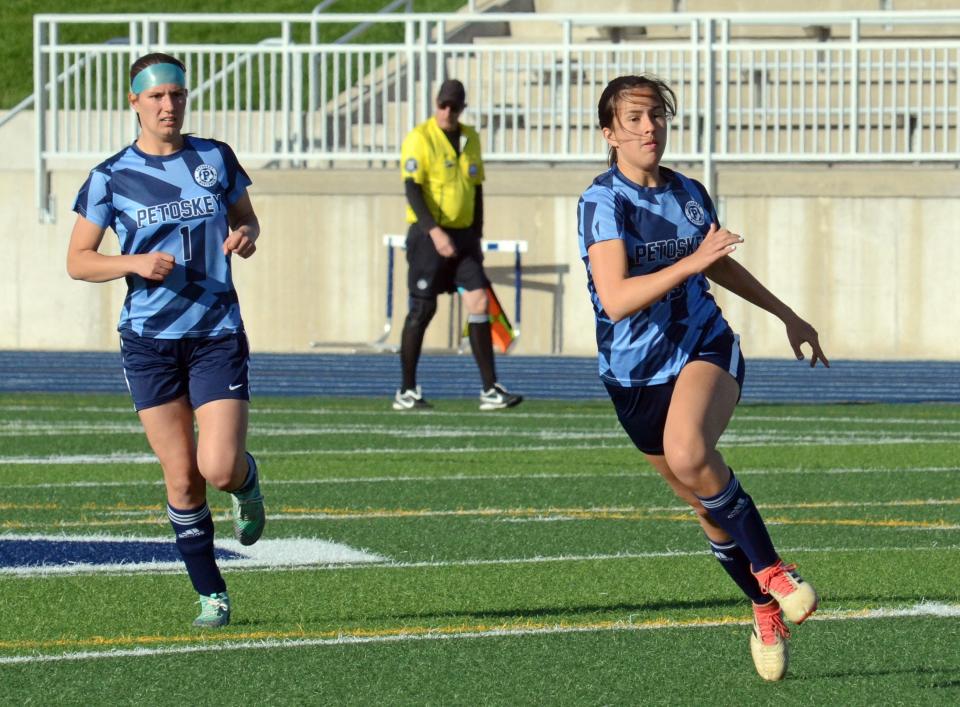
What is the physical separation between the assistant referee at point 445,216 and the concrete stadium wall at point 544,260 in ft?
20.5

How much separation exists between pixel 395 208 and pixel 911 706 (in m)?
15.7

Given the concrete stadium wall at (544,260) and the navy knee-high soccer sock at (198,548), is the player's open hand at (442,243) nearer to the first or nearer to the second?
the concrete stadium wall at (544,260)

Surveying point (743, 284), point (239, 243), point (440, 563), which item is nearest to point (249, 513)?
point (239, 243)

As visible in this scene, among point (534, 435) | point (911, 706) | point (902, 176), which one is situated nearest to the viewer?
point (911, 706)

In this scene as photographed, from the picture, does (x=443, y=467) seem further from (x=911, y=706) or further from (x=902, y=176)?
(x=902, y=176)

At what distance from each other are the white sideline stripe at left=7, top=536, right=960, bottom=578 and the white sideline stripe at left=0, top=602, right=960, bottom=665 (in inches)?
49.9

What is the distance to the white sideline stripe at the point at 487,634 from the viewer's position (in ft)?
19.9

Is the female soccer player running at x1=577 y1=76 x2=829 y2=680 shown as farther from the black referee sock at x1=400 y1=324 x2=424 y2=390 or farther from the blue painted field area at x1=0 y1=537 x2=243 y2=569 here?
the black referee sock at x1=400 y1=324 x2=424 y2=390

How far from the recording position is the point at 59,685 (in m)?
5.63

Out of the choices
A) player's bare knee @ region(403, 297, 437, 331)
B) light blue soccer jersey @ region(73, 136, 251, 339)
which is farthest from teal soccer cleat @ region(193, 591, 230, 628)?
player's bare knee @ region(403, 297, 437, 331)

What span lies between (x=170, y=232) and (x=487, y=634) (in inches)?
63.6

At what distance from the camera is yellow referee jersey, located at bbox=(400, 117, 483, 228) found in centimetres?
1371

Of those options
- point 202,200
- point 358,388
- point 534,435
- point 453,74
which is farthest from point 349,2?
point 202,200

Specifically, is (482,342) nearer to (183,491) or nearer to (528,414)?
(528,414)
